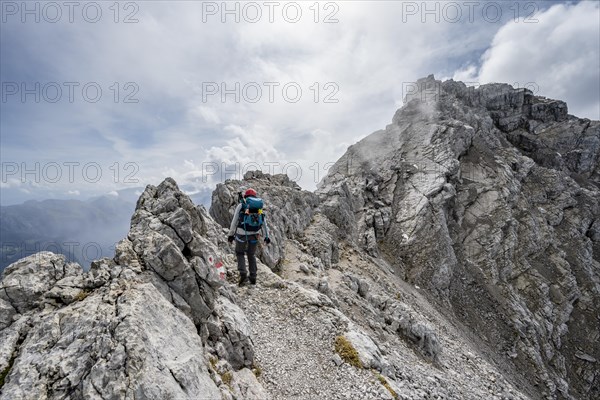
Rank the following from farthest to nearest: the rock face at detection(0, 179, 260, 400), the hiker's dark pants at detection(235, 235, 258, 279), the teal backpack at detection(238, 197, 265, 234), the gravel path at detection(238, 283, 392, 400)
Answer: the hiker's dark pants at detection(235, 235, 258, 279), the teal backpack at detection(238, 197, 265, 234), the gravel path at detection(238, 283, 392, 400), the rock face at detection(0, 179, 260, 400)

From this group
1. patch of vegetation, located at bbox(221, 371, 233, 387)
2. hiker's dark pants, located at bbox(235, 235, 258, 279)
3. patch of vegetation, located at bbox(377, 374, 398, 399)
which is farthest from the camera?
hiker's dark pants, located at bbox(235, 235, 258, 279)

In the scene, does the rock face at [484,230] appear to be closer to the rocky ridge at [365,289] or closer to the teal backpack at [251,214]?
the rocky ridge at [365,289]

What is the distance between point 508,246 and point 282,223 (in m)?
40.2

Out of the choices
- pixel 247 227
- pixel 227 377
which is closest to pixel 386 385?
pixel 227 377

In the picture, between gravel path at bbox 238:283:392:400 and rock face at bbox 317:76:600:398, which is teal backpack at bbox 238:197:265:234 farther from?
rock face at bbox 317:76:600:398

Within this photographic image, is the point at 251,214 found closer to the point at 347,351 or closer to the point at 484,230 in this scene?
the point at 347,351

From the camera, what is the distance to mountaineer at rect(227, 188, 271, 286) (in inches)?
635

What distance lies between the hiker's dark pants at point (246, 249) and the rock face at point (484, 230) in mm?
23631

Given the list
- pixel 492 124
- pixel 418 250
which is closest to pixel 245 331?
pixel 418 250

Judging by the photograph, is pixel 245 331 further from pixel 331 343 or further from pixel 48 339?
pixel 48 339

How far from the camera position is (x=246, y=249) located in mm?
16797

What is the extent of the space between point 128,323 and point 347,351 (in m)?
8.49

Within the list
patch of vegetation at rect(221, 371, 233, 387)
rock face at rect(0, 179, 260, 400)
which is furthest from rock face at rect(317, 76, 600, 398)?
patch of vegetation at rect(221, 371, 233, 387)

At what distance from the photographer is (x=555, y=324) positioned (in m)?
46.4
